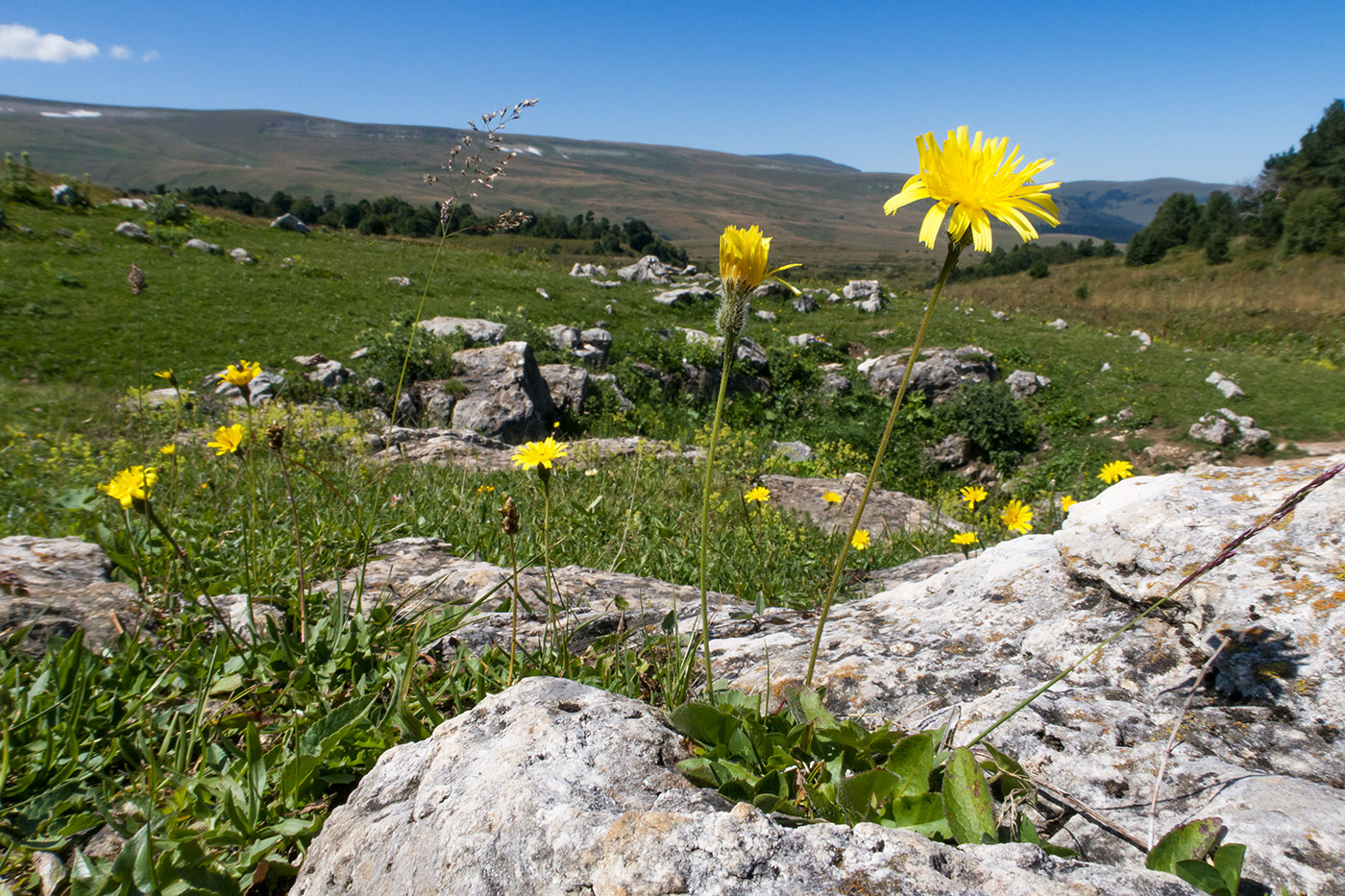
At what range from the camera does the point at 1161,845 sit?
1004 mm

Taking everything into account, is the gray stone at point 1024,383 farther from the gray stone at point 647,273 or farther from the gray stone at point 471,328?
the gray stone at point 647,273

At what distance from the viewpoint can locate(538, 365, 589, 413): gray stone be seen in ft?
35.9

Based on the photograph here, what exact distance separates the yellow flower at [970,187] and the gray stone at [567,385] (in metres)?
9.89

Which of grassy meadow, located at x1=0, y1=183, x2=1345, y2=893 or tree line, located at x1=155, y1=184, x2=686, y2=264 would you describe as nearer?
grassy meadow, located at x1=0, y1=183, x2=1345, y2=893

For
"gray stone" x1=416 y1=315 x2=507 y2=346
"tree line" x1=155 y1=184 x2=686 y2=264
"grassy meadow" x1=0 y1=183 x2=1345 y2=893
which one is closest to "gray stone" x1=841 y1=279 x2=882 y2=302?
"grassy meadow" x1=0 y1=183 x2=1345 y2=893

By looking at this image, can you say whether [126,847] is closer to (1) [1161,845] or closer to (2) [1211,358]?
(1) [1161,845]

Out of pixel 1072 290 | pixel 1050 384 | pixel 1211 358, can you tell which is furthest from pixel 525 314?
pixel 1072 290

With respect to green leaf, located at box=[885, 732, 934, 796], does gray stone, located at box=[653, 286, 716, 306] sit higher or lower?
higher

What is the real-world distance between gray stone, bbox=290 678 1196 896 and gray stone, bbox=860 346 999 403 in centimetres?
1215

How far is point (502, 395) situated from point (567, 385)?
1595 mm

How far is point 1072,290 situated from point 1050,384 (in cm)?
2357

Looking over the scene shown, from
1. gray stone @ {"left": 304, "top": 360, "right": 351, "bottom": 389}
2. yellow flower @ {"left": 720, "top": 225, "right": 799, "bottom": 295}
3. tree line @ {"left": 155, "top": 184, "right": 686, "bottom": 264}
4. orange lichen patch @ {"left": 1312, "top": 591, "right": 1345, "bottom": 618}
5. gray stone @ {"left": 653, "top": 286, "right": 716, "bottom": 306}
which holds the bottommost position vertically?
gray stone @ {"left": 304, "top": 360, "right": 351, "bottom": 389}

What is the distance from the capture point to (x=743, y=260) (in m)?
1.46

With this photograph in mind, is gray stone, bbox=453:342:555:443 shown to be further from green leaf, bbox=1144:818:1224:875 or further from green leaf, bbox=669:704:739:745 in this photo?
green leaf, bbox=1144:818:1224:875
